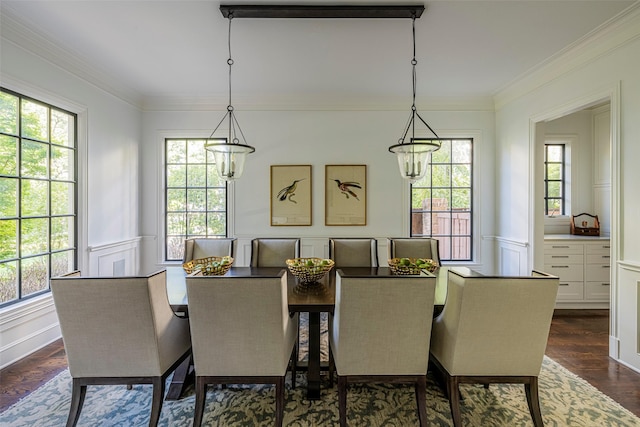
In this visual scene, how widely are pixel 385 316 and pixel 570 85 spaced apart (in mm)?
3095

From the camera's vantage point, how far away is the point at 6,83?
2326 millimetres

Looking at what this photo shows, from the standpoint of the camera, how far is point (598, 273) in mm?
3582

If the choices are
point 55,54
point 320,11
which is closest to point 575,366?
point 320,11

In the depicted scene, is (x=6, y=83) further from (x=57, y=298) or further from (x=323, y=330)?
(x=323, y=330)

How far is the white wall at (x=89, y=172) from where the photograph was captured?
2.43 metres

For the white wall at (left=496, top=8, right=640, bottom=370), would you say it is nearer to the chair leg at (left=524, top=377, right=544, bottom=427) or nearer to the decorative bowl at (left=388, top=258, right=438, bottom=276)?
the chair leg at (left=524, top=377, right=544, bottom=427)

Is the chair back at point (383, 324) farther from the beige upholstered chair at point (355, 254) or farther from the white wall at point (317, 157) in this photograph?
the white wall at point (317, 157)

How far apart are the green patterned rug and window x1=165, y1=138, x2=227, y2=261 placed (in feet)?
7.39

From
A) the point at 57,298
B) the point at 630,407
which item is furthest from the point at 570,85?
the point at 57,298

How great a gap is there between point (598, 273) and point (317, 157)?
12.2 ft

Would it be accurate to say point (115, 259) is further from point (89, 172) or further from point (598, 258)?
point (598, 258)

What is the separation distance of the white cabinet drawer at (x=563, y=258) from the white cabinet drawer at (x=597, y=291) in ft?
1.00

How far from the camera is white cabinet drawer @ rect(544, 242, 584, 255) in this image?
3.59 metres

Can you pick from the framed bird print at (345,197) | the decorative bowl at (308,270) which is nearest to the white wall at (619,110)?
the framed bird print at (345,197)
